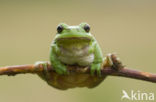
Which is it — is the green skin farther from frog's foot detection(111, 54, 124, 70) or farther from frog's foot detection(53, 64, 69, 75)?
frog's foot detection(111, 54, 124, 70)

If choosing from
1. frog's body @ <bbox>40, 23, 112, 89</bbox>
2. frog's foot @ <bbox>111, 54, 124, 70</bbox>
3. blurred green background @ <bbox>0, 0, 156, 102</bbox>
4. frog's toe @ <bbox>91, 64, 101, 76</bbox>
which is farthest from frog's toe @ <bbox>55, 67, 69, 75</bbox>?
blurred green background @ <bbox>0, 0, 156, 102</bbox>

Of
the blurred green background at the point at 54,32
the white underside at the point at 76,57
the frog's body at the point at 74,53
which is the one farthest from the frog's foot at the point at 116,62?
the blurred green background at the point at 54,32

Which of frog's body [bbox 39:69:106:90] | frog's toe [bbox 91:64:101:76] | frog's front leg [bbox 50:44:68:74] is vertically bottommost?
frog's body [bbox 39:69:106:90]

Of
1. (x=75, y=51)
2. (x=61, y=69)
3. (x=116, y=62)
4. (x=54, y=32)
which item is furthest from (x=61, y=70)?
(x=54, y=32)

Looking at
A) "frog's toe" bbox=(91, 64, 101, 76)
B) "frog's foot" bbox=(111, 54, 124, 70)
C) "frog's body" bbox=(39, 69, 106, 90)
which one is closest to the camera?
"frog's foot" bbox=(111, 54, 124, 70)

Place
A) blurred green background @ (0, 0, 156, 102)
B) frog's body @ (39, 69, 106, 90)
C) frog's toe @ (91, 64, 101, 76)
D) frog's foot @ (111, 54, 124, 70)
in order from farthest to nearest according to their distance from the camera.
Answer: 1. blurred green background @ (0, 0, 156, 102)
2. frog's body @ (39, 69, 106, 90)
3. frog's toe @ (91, 64, 101, 76)
4. frog's foot @ (111, 54, 124, 70)

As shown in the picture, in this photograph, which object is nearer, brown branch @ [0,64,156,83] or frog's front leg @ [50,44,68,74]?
brown branch @ [0,64,156,83]

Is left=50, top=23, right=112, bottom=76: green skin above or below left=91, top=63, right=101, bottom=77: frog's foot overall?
above
